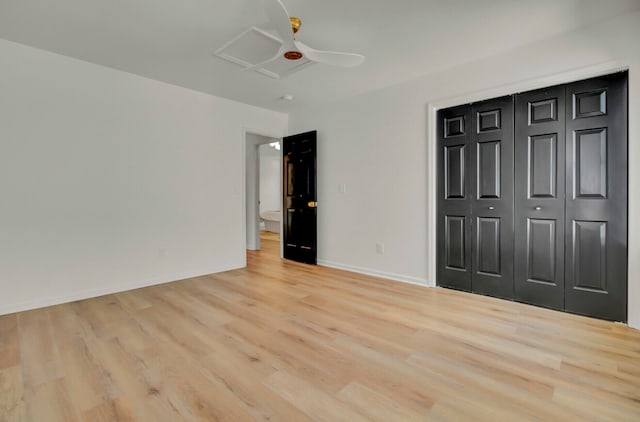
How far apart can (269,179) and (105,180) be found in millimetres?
7414

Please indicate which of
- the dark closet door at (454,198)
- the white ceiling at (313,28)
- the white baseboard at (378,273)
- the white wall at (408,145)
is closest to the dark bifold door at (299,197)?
the white wall at (408,145)

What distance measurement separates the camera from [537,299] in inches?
118

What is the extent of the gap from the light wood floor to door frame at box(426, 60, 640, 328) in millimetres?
383

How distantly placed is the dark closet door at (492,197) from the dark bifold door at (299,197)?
2.33 m

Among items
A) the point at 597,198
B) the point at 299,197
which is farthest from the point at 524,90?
the point at 299,197

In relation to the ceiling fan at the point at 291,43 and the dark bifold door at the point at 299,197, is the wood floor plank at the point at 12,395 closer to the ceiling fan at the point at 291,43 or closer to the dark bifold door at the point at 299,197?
the ceiling fan at the point at 291,43

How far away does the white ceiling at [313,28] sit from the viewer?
2.34m

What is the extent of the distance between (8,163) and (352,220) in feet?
12.3

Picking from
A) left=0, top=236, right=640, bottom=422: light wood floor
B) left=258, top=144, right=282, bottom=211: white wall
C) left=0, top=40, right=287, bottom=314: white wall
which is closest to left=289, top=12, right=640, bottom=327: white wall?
left=0, top=236, right=640, bottom=422: light wood floor

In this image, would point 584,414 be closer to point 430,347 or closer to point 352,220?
point 430,347

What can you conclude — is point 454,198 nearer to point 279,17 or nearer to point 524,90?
point 524,90

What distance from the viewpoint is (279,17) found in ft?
6.45

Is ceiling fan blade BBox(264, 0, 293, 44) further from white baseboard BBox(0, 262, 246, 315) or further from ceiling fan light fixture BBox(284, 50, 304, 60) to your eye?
white baseboard BBox(0, 262, 246, 315)

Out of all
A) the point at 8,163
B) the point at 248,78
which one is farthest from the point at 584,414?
the point at 8,163
